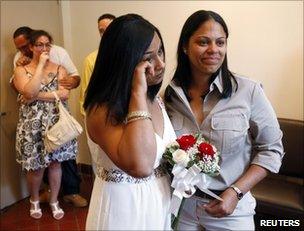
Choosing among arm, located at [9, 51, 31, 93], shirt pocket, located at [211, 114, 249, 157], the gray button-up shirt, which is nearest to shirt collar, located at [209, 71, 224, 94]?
the gray button-up shirt

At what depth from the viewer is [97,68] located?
111cm

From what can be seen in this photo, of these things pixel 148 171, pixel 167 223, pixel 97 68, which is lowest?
pixel 167 223

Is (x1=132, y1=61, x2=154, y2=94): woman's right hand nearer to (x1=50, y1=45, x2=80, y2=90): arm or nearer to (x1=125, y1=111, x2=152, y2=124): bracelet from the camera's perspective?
(x1=125, y1=111, x2=152, y2=124): bracelet

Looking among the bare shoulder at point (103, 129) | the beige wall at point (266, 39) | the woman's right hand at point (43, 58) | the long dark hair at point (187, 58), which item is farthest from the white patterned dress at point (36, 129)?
the bare shoulder at point (103, 129)

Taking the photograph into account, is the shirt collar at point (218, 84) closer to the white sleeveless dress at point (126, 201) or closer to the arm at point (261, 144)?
the arm at point (261, 144)

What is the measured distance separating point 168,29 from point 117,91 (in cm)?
225

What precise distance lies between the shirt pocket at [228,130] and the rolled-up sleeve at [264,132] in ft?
0.16

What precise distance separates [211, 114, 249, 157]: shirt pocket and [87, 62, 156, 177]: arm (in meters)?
0.36

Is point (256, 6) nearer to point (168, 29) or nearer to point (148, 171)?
Result: point (168, 29)

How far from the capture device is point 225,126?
1.29 meters

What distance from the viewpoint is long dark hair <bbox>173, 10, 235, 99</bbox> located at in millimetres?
1304

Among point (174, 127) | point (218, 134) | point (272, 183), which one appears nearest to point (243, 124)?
point (218, 134)

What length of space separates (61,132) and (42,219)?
3.03ft

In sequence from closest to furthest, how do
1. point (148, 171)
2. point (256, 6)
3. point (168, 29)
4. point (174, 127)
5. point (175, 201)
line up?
point (148, 171)
point (175, 201)
point (174, 127)
point (256, 6)
point (168, 29)
